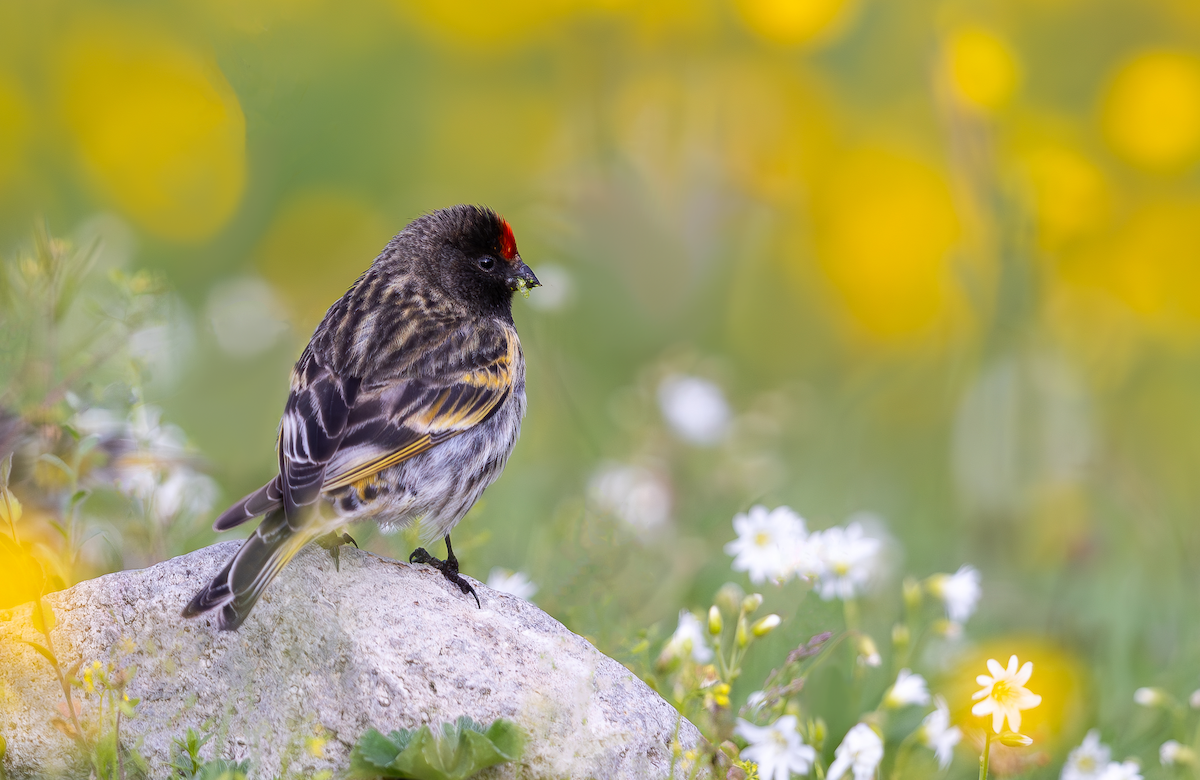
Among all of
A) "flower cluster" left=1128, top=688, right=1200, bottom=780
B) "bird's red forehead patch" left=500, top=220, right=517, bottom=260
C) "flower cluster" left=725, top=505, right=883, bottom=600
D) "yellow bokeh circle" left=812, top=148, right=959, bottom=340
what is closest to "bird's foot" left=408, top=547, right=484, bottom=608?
"flower cluster" left=725, top=505, right=883, bottom=600

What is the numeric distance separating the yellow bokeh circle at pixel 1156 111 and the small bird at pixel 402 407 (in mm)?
4214

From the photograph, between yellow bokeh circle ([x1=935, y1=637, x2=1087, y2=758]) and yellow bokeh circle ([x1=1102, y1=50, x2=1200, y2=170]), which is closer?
yellow bokeh circle ([x1=935, y1=637, x2=1087, y2=758])

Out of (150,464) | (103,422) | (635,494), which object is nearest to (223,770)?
(150,464)

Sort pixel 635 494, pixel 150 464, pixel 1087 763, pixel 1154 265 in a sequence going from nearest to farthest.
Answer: pixel 1087 763 < pixel 150 464 < pixel 635 494 < pixel 1154 265

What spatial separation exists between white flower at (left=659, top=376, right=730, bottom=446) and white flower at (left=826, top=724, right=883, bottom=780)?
3079 millimetres

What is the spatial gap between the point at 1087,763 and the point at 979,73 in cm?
383

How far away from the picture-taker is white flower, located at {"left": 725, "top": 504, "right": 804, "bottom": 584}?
4137 millimetres

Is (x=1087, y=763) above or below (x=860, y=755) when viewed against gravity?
above

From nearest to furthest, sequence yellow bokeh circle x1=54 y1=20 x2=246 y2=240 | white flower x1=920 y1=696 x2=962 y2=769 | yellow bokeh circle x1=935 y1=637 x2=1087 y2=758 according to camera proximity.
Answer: white flower x1=920 y1=696 x2=962 y2=769, yellow bokeh circle x1=935 y1=637 x2=1087 y2=758, yellow bokeh circle x1=54 y1=20 x2=246 y2=240

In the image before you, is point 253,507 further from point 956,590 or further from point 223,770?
point 956,590

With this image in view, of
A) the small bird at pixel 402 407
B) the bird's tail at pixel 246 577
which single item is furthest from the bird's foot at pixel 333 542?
the bird's tail at pixel 246 577

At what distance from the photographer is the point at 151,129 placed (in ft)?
25.6

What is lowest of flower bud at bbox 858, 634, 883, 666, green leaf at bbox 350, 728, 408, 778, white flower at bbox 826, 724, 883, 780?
green leaf at bbox 350, 728, 408, 778

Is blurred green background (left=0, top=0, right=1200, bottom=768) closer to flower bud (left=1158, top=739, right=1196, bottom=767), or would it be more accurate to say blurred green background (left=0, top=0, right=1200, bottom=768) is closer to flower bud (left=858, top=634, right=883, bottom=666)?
flower bud (left=1158, top=739, right=1196, bottom=767)
